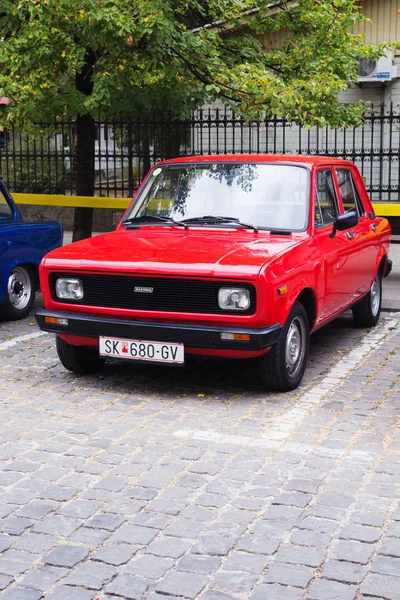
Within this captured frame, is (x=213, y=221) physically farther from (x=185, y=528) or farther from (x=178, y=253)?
(x=185, y=528)

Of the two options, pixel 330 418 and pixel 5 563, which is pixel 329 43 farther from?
pixel 5 563

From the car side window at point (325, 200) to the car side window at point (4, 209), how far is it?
Answer: 12.7 ft

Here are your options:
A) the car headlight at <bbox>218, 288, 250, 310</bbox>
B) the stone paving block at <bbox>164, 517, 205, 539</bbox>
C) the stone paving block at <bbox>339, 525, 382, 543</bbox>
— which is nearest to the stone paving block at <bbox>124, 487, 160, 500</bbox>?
the stone paving block at <bbox>164, 517, 205, 539</bbox>

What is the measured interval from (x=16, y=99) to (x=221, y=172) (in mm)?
4952

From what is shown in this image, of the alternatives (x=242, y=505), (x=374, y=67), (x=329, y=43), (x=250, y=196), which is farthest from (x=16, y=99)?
(x=374, y=67)

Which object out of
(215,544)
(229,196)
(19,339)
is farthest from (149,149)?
(215,544)

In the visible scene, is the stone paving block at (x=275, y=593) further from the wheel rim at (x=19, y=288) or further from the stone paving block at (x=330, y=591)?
the wheel rim at (x=19, y=288)

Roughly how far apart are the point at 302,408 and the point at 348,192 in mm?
3014

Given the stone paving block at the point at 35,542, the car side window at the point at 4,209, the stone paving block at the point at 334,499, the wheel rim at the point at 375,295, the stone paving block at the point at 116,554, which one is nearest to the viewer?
the stone paving block at the point at 116,554

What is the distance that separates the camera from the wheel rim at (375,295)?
9.48 metres

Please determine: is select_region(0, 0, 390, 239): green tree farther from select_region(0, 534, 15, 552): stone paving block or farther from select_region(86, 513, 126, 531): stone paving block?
select_region(0, 534, 15, 552): stone paving block

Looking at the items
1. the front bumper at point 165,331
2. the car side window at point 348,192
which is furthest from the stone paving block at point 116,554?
the car side window at point 348,192

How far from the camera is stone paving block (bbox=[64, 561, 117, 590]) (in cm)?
372

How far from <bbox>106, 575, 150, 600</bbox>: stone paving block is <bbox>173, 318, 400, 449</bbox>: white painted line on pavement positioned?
1.90m
